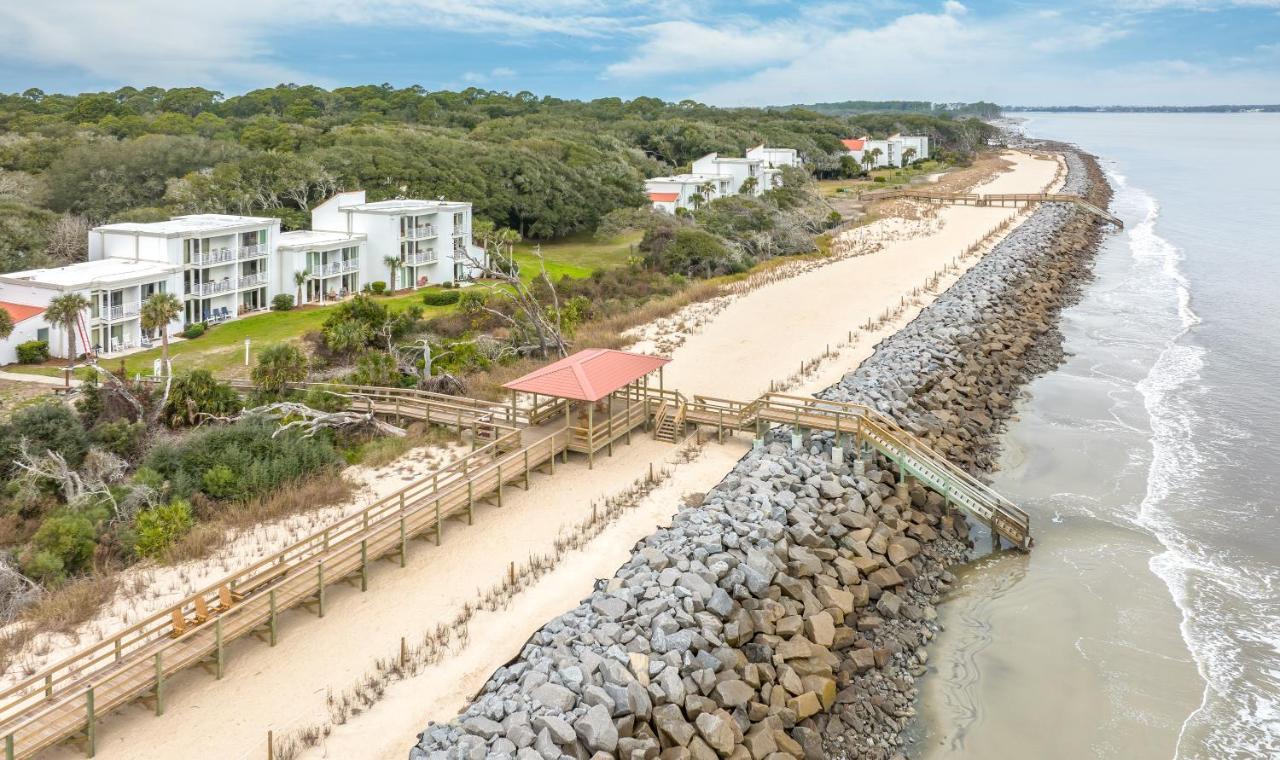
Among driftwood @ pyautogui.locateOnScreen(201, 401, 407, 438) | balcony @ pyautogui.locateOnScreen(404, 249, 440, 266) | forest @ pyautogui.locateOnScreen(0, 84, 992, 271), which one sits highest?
forest @ pyautogui.locateOnScreen(0, 84, 992, 271)

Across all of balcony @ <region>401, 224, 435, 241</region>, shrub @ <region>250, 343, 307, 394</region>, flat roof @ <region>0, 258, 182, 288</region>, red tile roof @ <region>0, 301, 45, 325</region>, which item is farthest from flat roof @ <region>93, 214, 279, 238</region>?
shrub @ <region>250, 343, 307, 394</region>

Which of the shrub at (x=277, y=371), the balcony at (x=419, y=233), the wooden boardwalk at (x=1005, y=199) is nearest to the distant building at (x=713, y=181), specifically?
the wooden boardwalk at (x=1005, y=199)

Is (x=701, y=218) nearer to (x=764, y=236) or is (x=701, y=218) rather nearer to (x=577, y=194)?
(x=764, y=236)

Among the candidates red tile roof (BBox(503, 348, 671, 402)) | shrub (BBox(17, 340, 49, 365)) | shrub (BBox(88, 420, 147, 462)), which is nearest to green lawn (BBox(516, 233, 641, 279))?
shrub (BBox(17, 340, 49, 365))

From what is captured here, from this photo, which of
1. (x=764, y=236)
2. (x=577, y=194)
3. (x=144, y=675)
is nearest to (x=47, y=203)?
(x=577, y=194)

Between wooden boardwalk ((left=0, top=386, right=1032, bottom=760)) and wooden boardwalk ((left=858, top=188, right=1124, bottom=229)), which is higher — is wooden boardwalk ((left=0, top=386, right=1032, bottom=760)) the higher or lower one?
the lower one

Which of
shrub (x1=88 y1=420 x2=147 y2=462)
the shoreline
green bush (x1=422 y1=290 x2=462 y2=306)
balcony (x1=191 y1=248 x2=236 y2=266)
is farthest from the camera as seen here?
green bush (x1=422 y1=290 x2=462 y2=306)

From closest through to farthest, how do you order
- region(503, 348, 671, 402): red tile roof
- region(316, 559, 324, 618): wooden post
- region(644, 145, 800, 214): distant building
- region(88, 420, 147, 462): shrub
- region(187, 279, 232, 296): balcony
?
region(316, 559, 324, 618): wooden post → region(503, 348, 671, 402): red tile roof → region(88, 420, 147, 462): shrub → region(187, 279, 232, 296): balcony → region(644, 145, 800, 214): distant building

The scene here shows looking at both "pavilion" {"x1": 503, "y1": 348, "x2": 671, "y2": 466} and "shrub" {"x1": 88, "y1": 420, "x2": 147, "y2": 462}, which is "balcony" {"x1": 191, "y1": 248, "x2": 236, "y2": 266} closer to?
"shrub" {"x1": 88, "y1": 420, "x2": 147, "y2": 462}

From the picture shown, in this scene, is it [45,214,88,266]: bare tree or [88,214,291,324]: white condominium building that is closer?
[88,214,291,324]: white condominium building
